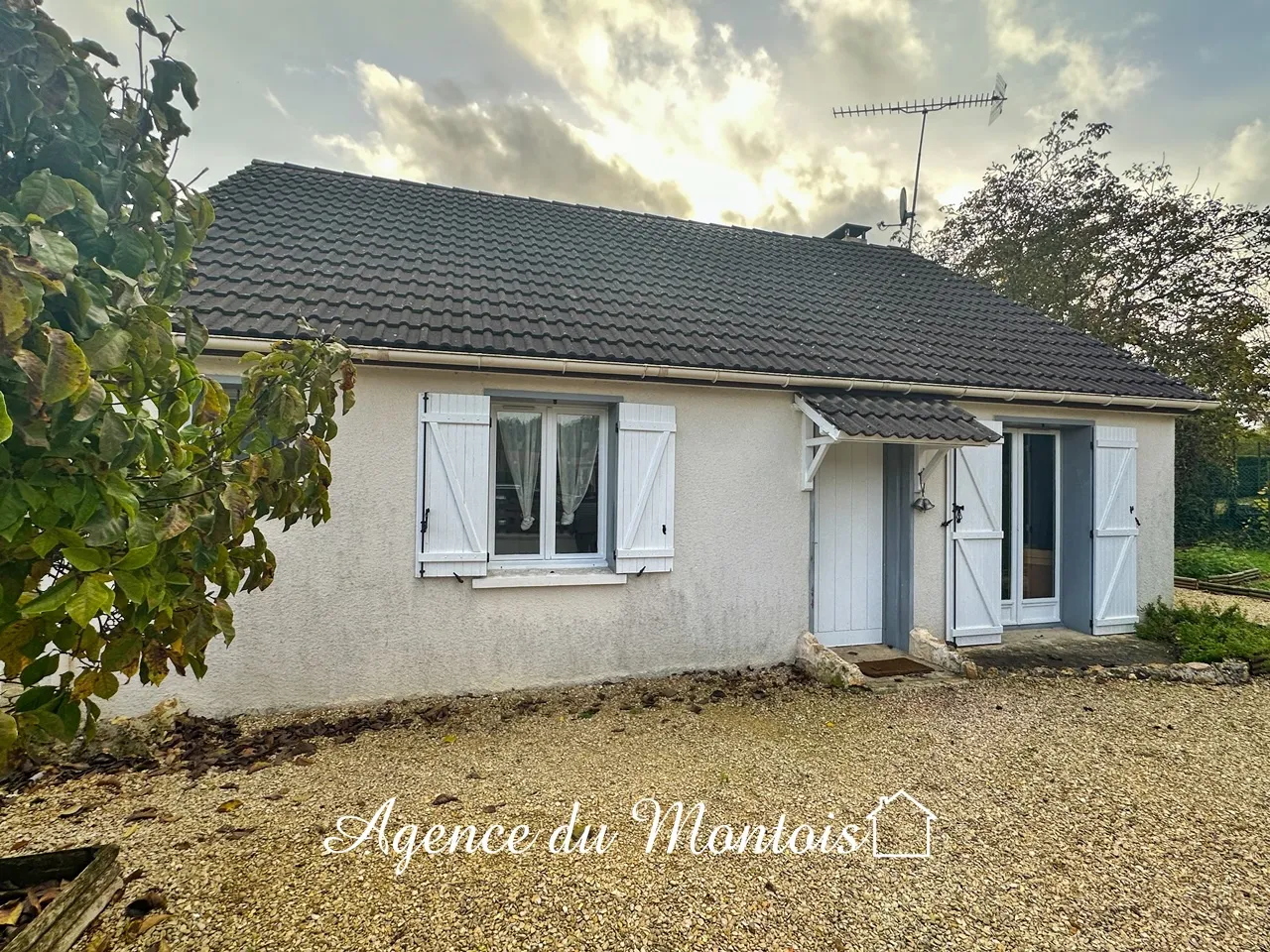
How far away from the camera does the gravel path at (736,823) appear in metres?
2.78

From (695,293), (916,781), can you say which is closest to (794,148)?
(695,293)

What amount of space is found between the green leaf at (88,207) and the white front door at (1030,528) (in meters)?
8.54

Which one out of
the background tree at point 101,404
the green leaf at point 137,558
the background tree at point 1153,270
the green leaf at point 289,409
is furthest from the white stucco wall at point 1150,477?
the background tree at point 1153,270

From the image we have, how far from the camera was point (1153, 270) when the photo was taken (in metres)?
15.1

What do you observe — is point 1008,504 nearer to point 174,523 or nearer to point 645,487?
point 645,487

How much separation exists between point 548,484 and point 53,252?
15.3 ft

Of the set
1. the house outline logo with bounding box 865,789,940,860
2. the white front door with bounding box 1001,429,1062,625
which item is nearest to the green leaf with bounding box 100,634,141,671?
the house outline logo with bounding box 865,789,940,860

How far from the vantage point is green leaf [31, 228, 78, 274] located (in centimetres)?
140

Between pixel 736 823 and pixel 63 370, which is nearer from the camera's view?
pixel 63 370

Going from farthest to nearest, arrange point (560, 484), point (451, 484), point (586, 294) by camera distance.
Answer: point (586, 294) < point (560, 484) < point (451, 484)

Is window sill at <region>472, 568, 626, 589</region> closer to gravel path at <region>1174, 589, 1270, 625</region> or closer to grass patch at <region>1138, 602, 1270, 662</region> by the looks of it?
grass patch at <region>1138, 602, 1270, 662</region>

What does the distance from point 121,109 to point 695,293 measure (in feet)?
21.3

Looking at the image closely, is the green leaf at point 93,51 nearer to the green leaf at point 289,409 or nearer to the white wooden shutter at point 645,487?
the green leaf at point 289,409

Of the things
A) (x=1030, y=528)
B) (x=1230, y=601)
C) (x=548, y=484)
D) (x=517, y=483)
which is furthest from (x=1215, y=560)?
(x=517, y=483)
